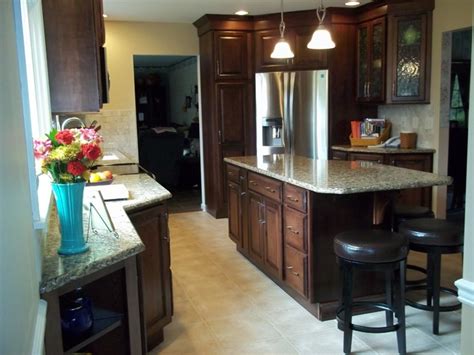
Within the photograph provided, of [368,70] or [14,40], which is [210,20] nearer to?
[368,70]

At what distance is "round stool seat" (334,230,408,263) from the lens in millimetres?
2463

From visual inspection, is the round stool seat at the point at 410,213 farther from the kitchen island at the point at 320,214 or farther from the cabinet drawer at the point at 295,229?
the cabinet drawer at the point at 295,229

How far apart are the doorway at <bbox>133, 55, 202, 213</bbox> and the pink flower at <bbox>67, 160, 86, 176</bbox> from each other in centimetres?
487

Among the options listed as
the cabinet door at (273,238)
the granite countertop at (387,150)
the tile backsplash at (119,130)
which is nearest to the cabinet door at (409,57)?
the granite countertop at (387,150)

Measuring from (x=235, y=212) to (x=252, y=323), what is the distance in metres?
1.49

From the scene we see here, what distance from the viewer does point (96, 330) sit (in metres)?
1.88

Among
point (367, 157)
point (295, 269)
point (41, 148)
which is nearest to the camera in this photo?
point (41, 148)

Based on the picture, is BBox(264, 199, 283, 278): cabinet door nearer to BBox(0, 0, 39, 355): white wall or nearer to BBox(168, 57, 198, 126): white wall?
BBox(0, 0, 39, 355): white wall

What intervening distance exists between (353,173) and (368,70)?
2.68 metres

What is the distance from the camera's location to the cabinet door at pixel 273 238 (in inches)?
136

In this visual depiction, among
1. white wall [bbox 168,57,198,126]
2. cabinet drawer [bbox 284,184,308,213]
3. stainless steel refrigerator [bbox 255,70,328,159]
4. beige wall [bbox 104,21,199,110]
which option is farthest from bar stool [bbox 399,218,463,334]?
white wall [bbox 168,57,198,126]

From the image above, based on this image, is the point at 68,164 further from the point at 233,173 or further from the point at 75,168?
the point at 233,173

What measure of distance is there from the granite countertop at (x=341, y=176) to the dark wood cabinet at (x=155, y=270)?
0.91 m

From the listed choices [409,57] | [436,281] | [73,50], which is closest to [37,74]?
[73,50]
